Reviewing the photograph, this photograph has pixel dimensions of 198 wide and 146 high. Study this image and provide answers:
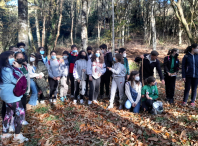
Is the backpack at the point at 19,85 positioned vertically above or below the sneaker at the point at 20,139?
above

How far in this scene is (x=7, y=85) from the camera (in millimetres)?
3406

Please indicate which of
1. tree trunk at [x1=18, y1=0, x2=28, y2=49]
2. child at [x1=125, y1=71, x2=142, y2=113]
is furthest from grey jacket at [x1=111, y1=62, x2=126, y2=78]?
tree trunk at [x1=18, y1=0, x2=28, y2=49]

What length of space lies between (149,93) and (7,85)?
4084 mm

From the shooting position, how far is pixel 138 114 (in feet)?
17.0

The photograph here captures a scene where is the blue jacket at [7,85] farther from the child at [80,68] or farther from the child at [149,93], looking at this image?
the child at [149,93]

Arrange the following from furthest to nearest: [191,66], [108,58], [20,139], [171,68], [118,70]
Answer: [108,58]
[171,68]
[118,70]
[191,66]
[20,139]

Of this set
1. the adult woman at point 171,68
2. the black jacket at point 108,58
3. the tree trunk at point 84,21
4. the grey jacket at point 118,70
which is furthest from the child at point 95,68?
the tree trunk at point 84,21

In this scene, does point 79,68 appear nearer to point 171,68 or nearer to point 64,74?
point 64,74

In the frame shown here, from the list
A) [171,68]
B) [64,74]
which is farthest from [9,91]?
[171,68]

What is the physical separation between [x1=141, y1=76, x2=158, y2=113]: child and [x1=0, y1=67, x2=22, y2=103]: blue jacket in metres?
3.78

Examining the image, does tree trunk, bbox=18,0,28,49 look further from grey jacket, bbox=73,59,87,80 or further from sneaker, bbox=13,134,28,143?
sneaker, bbox=13,134,28,143

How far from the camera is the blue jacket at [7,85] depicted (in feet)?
11.0

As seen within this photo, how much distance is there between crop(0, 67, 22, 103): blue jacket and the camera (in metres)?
3.36

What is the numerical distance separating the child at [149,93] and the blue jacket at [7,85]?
3.78m
